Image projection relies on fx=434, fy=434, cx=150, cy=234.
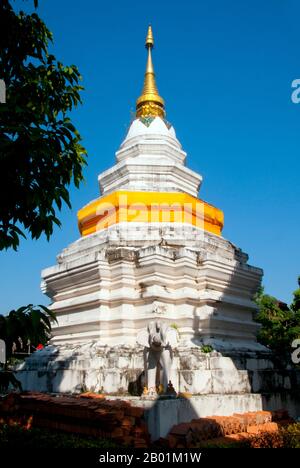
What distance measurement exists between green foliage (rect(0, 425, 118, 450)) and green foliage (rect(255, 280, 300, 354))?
1328cm

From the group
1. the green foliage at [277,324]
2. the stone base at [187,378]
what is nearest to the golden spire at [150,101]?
the green foliage at [277,324]

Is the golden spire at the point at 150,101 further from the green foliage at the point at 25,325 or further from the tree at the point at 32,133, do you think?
the green foliage at the point at 25,325

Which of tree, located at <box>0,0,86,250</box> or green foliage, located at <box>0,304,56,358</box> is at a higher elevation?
tree, located at <box>0,0,86,250</box>

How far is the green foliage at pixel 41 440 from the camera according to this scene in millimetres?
6199

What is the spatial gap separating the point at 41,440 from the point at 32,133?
4518 millimetres

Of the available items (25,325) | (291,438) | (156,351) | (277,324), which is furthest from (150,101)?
(25,325)

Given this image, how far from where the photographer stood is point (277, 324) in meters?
20.5

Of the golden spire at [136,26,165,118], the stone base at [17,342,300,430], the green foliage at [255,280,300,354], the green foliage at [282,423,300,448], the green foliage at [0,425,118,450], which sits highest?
the golden spire at [136,26,165,118]

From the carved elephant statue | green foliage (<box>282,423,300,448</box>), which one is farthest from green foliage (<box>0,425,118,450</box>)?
green foliage (<box>282,423,300,448</box>)

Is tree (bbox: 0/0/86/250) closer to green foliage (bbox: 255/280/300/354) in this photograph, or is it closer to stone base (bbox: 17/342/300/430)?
stone base (bbox: 17/342/300/430)

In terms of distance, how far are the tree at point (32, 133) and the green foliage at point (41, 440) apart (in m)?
3.16

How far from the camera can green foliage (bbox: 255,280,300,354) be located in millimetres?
19273

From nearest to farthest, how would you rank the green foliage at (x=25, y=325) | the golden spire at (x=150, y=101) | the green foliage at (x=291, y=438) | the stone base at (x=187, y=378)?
the green foliage at (x=25, y=325) → the green foliage at (x=291, y=438) → the stone base at (x=187, y=378) → the golden spire at (x=150, y=101)
